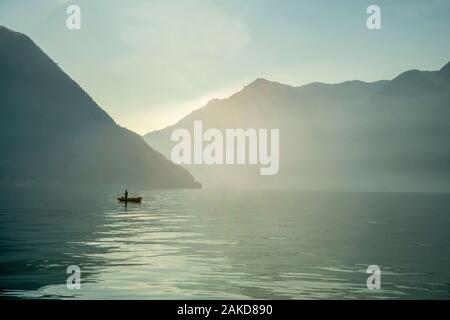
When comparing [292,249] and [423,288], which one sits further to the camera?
[292,249]

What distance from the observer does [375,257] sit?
168 feet

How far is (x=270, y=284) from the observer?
34.6 m
